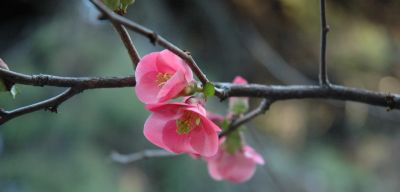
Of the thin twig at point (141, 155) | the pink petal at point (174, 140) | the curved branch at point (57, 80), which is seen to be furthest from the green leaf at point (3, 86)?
the thin twig at point (141, 155)

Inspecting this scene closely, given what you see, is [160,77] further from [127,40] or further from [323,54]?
[323,54]

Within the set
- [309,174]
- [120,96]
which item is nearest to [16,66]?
[120,96]

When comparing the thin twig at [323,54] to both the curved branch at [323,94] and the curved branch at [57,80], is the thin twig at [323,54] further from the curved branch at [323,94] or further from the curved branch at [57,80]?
the curved branch at [57,80]

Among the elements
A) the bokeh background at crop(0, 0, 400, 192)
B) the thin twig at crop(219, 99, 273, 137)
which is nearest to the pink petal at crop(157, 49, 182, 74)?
the thin twig at crop(219, 99, 273, 137)

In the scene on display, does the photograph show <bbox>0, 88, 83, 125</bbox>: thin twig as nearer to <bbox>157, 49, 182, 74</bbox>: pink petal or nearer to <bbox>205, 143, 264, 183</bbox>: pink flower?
<bbox>157, 49, 182, 74</bbox>: pink petal

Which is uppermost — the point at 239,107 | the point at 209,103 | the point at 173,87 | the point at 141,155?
the point at 173,87

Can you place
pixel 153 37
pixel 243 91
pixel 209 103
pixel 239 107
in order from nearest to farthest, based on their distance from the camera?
pixel 153 37 < pixel 243 91 < pixel 239 107 < pixel 209 103

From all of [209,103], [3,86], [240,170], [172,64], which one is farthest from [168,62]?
[209,103]
